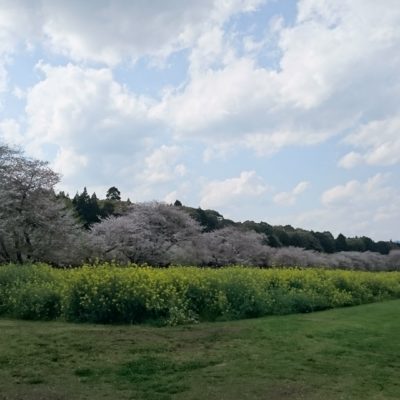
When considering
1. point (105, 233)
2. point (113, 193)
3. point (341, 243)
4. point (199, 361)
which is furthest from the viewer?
point (341, 243)

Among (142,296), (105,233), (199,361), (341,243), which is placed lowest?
(199,361)

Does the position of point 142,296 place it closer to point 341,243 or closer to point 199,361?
point 199,361

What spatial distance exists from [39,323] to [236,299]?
3.85 metres

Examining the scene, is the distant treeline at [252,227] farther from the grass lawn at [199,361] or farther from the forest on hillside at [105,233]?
the grass lawn at [199,361]

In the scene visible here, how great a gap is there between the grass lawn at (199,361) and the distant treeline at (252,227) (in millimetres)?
25468

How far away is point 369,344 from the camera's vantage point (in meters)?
7.72

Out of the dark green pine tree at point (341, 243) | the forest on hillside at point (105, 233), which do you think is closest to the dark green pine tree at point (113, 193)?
the forest on hillside at point (105, 233)

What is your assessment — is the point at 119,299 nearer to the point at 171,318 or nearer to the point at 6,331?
the point at 171,318

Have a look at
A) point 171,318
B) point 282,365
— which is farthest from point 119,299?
point 282,365

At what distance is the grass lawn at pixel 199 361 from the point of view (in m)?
5.24

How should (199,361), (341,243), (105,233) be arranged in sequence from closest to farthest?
(199,361) → (105,233) → (341,243)

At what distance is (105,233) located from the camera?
28.5 m

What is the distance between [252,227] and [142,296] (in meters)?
49.3

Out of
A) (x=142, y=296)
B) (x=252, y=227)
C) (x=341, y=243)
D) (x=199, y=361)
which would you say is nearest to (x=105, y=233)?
(x=142, y=296)
